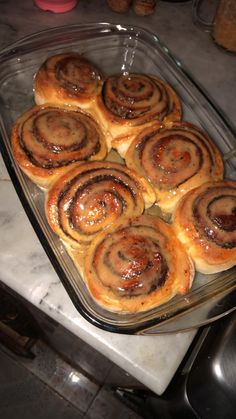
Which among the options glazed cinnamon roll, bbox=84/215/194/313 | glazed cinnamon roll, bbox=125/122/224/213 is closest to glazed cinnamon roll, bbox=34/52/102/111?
glazed cinnamon roll, bbox=125/122/224/213

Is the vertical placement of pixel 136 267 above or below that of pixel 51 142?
below

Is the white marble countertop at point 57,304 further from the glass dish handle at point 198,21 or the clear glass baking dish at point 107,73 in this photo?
the glass dish handle at point 198,21

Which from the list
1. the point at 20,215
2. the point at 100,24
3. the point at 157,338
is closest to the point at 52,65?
the point at 100,24

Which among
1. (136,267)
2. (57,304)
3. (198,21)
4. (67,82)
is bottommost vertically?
(57,304)

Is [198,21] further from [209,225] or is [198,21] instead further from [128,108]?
[209,225]

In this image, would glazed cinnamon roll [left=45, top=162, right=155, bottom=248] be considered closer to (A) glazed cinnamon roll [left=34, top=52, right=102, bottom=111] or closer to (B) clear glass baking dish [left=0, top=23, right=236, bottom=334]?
(B) clear glass baking dish [left=0, top=23, right=236, bottom=334]

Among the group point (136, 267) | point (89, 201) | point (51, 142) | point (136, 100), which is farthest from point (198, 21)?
point (136, 267)

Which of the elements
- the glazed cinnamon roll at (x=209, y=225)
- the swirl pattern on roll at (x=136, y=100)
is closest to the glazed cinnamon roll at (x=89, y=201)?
the glazed cinnamon roll at (x=209, y=225)
